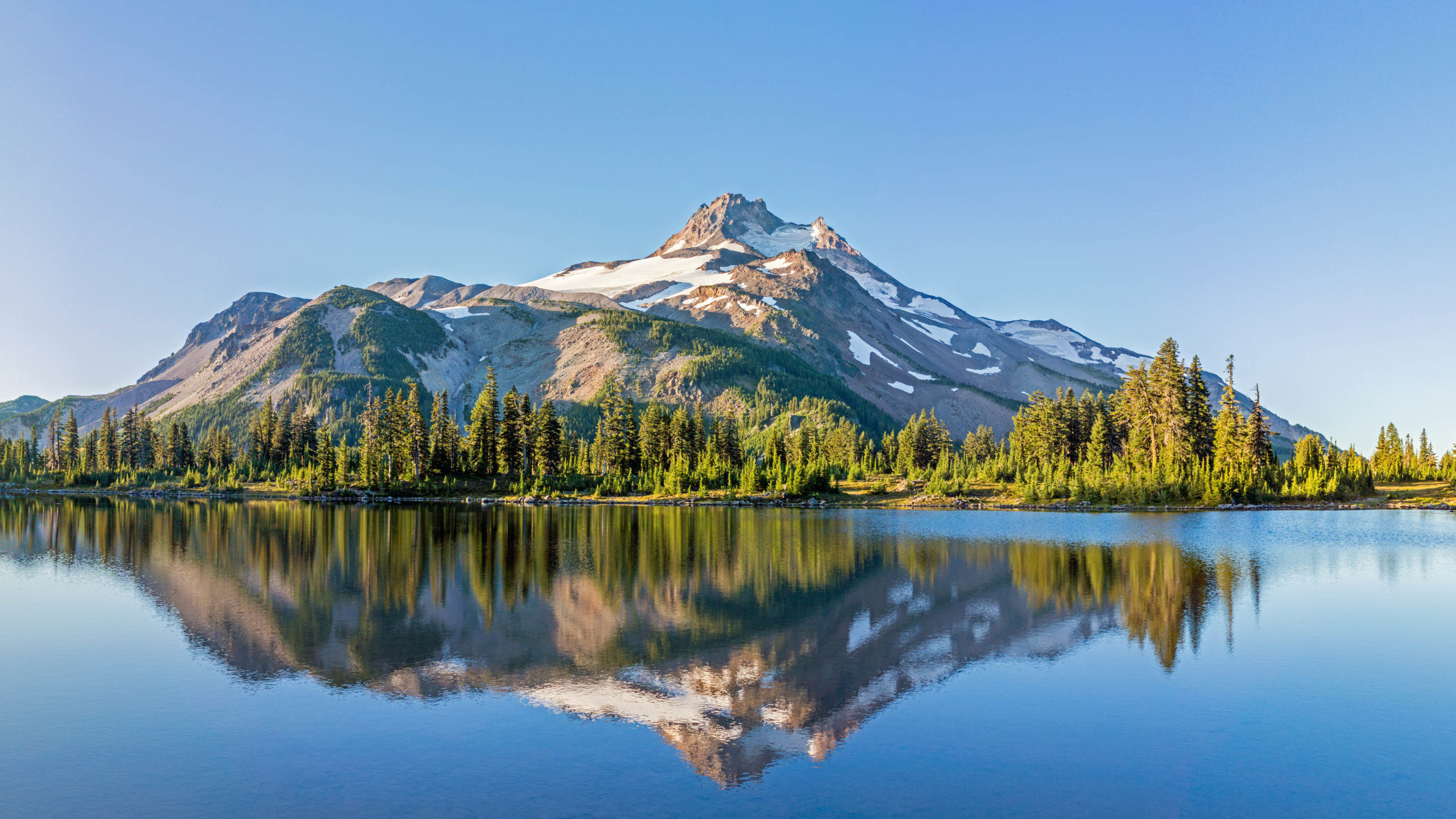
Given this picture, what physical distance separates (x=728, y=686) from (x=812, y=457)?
111339 millimetres

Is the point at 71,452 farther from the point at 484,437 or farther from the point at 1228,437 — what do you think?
the point at 1228,437

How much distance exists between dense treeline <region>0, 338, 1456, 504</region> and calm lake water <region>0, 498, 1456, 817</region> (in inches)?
1946

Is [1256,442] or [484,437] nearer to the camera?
[1256,442]

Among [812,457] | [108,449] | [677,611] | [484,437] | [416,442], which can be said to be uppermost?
[484,437]

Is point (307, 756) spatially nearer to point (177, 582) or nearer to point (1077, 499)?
point (177, 582)

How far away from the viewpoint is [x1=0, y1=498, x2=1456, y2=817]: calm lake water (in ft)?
49.3

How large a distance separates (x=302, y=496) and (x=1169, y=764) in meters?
119

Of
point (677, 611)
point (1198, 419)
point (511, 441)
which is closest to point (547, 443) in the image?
point (511, 441)

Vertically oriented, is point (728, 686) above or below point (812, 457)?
below

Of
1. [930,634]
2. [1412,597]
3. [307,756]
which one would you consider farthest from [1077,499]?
[307,756]

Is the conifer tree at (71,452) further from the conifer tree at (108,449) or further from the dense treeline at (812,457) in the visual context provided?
the conifer tree at (108,449)

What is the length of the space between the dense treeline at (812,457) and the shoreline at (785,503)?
178cm

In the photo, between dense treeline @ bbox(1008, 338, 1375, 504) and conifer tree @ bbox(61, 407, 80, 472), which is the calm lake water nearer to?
dense treeline @ bbox(1008, 338, 1375, 504)

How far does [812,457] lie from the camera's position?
131625mm
